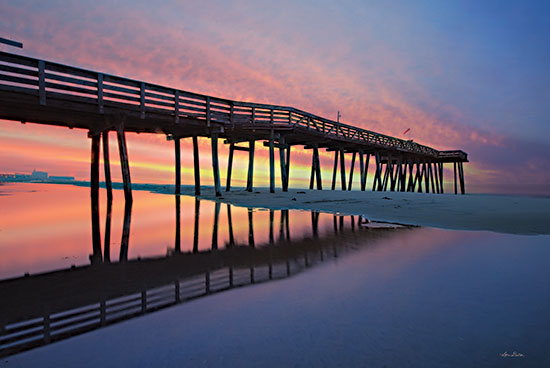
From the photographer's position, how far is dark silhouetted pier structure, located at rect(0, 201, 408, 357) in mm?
2258

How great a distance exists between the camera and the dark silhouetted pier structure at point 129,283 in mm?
2258

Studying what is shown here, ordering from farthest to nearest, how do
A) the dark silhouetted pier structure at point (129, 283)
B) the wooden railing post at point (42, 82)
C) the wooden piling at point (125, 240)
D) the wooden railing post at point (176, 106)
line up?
1. the wooden railing post at point (176, 106)
2. the wooden railing post at point (42, 82)
3. the wooden piling at point (125, 240)
4. the dark silhouetted pier structure at point (129, 283)

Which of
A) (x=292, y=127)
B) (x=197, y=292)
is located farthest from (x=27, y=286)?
(x=292, y=127)

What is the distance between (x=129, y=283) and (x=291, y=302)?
1.91m

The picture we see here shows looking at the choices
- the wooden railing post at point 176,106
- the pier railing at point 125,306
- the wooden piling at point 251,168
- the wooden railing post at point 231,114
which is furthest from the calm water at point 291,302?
the wooden piling at point 251,168

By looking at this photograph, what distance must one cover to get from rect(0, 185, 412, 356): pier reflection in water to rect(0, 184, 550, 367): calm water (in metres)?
0.02

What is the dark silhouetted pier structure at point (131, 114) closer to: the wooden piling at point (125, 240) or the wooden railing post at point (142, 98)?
the wooden railing post at point (142, 98)

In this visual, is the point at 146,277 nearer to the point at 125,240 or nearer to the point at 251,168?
the point at 125,240

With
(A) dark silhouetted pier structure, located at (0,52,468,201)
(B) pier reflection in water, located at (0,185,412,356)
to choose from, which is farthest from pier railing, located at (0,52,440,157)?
(B) pier reflection in water, located at (0,185,412,356)

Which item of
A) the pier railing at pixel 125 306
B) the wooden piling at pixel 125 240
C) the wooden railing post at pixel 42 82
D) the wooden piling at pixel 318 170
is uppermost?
the wooden railing post at pixel 42 82

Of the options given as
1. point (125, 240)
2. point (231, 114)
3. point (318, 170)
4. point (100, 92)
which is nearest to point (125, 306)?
point (125, 240)

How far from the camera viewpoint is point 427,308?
2480 millimetres

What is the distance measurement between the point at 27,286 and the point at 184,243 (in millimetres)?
2610

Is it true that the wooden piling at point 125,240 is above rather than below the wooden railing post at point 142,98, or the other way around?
below
